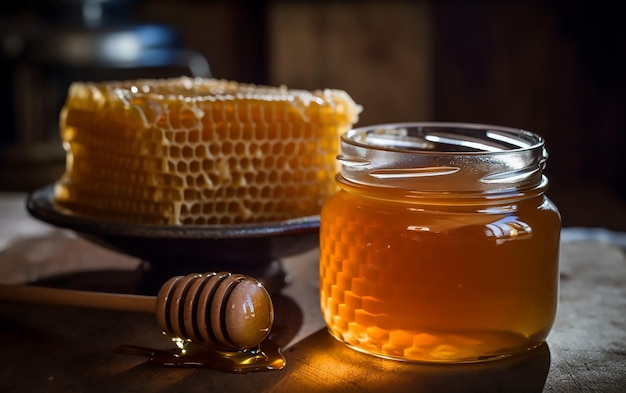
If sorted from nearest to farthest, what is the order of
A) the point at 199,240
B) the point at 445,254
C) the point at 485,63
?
the point at 445,254
the point at 199,240
the point at 485,63

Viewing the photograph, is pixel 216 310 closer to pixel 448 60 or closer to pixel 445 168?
pixel 445 168

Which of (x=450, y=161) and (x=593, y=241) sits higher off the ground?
(x=450, y=161)

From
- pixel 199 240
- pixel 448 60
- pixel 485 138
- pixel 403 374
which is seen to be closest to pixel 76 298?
pixel 199 240

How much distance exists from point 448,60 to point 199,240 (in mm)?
2052

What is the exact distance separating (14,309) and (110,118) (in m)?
0.23

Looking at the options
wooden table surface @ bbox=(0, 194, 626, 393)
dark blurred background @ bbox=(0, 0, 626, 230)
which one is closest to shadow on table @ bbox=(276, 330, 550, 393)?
wooden table surface @ bbox=(0, 194, 626, 393)

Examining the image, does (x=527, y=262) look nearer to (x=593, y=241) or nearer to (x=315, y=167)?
(x=315, y=167)

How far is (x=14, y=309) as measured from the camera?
0.89 meters

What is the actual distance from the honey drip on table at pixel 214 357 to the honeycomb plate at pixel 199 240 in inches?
4.2

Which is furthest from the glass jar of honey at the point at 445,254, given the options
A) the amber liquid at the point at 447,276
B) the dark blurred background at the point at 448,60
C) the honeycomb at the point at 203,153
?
the dark blurred background at the point at 448,60

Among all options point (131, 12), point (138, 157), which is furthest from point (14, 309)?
point (131, 12)

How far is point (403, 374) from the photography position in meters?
0.71

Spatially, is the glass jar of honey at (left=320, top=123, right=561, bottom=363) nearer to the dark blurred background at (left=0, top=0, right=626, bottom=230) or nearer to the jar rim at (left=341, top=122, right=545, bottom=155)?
the jar rim at (left=341, top=122, right=545, bottom=155)

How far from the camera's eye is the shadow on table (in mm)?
682
